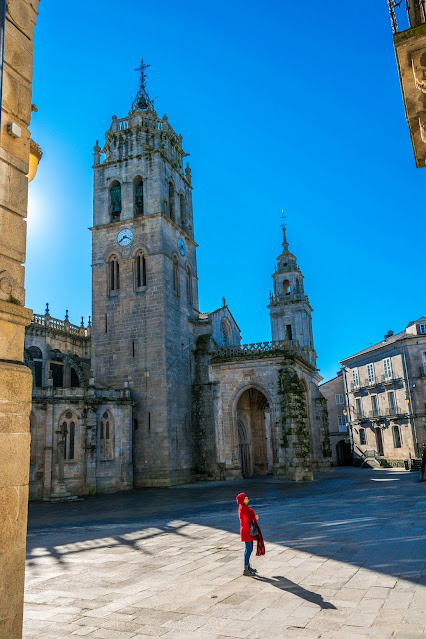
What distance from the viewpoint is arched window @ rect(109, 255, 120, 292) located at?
31.8 metres

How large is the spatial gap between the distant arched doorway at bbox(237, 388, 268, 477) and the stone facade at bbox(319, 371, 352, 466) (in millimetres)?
14170

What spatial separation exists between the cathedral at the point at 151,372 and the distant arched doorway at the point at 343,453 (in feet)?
53.4

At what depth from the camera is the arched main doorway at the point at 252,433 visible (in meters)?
35.2

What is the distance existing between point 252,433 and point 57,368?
14868 millimetres

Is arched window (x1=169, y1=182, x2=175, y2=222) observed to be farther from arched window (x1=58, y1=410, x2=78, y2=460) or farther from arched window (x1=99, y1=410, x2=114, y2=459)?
arched window (x1=58, y1=410, x2=78, y2=460)

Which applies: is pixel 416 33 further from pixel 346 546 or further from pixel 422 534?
pixel 422 534

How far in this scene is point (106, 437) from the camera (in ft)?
86.9

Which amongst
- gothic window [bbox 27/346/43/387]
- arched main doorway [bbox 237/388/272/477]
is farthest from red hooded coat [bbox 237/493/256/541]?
arched main doorway [bbox 237/388/272/477]

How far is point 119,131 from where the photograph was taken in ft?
112

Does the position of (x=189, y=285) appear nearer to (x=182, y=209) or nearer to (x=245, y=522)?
(x=182, y=209)

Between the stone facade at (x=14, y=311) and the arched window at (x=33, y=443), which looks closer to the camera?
the stone facade at (x=14, y=311)

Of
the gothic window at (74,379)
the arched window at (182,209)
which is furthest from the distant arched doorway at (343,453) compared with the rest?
the arched window at (182,209)

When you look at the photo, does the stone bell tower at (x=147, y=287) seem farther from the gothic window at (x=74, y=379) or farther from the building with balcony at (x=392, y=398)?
the building with balcony at (x=392, y=398)

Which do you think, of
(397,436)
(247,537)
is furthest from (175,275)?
(247,537)
